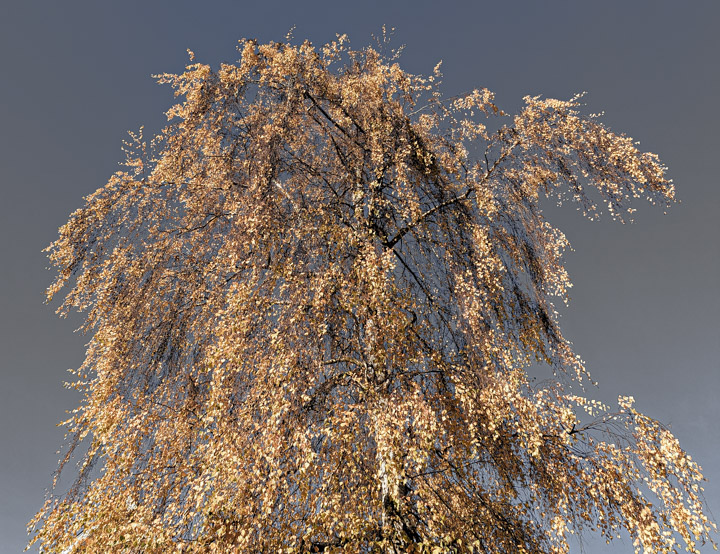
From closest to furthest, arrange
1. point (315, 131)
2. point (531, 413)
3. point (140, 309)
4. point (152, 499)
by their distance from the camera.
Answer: point (152, 499)
point (531, 413)
point (140, 309)
point (315, 131)

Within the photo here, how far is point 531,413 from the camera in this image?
4.54m

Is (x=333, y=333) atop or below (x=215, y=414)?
atop

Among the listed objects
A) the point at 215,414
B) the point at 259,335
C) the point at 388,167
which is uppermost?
the point at 388,167

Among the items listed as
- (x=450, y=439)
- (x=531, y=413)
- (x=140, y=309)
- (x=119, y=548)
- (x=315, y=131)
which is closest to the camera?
(x=119, y=548)

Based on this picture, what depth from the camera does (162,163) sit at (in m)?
7.31

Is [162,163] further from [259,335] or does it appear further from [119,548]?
[119,548]

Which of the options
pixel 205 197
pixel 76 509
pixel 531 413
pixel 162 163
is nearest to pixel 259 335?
pixel 76 509

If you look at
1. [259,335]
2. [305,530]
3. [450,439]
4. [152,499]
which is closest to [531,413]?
[450,439]

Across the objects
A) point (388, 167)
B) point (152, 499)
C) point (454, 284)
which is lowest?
point (152, 499)

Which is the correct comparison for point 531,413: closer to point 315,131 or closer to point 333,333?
point 333,333

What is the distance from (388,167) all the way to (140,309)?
4.24 metres

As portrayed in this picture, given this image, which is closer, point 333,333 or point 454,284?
point 333,333

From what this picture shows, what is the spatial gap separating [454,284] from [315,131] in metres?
4.13

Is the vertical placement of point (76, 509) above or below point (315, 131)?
below
